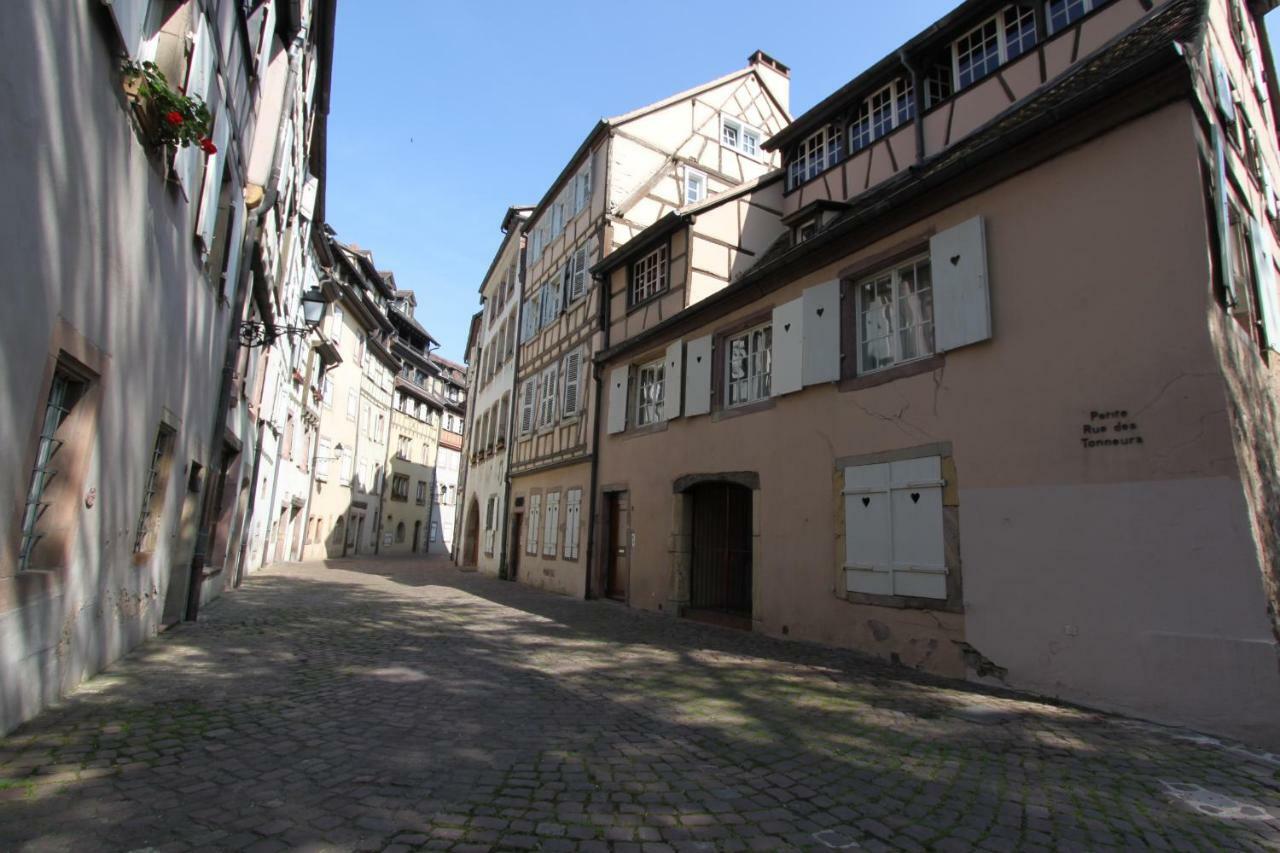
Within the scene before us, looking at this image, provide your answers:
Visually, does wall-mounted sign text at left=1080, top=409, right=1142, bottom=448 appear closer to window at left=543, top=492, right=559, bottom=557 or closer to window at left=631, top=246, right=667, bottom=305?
window at left=631, top=246, right=667, bottom=305

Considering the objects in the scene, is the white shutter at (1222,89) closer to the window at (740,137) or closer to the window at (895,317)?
the window at (895,317)

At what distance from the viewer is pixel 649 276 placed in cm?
1327

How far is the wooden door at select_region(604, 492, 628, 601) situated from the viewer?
500 inches

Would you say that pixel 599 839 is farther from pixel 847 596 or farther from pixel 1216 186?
pixel 1216 186

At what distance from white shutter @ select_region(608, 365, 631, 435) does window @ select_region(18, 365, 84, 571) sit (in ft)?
30.6

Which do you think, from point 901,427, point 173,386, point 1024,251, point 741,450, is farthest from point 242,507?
point 1024,251

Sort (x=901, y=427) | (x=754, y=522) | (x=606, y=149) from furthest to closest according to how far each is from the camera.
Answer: (x=606, y=149)
(x=754, y=522)
(x=901, y=427)

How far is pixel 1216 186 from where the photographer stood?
542 cm

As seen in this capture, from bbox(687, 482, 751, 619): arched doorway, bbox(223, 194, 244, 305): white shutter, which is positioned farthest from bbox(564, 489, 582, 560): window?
bbox(223, 194, 244, 305): white shutter

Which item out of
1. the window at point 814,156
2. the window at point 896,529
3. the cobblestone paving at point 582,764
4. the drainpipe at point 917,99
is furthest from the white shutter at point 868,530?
the window at point 814,156

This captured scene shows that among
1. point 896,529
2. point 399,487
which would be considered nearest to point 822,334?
point 896,529

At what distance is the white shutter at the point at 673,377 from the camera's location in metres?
11.3

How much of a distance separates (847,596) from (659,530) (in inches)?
171

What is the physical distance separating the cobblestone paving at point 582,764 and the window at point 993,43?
750cm
